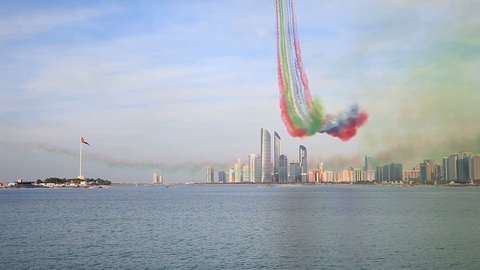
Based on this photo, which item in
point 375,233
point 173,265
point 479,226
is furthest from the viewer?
point 479,226

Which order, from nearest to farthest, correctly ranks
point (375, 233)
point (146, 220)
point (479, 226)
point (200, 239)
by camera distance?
point (200, 239) < point (375, 233) < point (479, 226) < point (146, 220)

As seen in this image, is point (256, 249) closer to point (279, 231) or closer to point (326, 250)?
point (326, 250)

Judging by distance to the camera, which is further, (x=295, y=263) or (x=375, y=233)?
(x=375, y=233)

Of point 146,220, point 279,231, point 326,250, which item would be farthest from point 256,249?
point 146,220

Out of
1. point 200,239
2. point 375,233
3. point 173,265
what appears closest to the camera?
point 173,265

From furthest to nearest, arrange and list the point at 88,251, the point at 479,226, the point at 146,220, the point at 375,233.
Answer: the point at 146,220 < the point at 479,226 < the point at 375,233 < the point at 88,251

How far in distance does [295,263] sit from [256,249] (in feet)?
31.7

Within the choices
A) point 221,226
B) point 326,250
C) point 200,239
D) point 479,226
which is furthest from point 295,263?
point 479,226

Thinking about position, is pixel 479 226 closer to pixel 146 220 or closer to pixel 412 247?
pixel 412 247

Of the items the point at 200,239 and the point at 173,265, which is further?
the point at 200,239

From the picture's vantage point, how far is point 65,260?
54.5 metres

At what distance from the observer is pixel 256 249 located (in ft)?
203

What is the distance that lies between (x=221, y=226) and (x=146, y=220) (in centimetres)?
2092

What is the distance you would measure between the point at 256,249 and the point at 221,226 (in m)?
27.3
